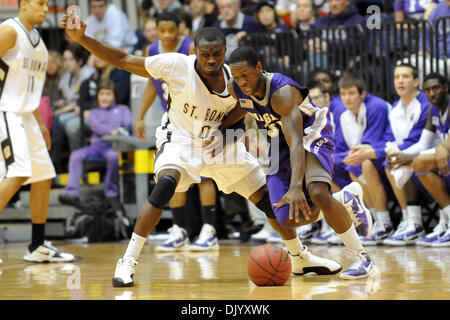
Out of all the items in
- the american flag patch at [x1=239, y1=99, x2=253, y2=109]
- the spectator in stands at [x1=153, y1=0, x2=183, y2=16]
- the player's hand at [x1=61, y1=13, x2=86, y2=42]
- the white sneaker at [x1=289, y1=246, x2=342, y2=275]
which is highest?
the spectator in stands at [x1=153, y1=0, x2=183, y2=16]

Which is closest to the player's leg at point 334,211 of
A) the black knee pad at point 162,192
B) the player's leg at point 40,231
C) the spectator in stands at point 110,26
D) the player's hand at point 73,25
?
the black knee pad at point 162,192

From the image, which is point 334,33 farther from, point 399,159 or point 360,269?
point 360,269

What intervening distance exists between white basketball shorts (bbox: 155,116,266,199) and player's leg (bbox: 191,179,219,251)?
8.41 ft

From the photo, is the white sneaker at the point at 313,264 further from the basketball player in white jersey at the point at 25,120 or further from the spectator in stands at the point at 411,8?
the spectator in stands at the point at 411,8

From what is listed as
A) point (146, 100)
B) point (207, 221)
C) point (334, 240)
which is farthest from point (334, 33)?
point (207, 221)

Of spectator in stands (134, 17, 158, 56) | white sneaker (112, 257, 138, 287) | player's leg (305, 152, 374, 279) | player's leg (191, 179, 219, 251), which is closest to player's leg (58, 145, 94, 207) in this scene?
A: spectator in stands (134, 17, 158, 56)

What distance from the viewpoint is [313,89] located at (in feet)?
28.9

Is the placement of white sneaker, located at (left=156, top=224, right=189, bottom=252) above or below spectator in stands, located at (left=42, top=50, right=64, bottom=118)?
below

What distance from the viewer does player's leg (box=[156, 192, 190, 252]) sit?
27.3 feet

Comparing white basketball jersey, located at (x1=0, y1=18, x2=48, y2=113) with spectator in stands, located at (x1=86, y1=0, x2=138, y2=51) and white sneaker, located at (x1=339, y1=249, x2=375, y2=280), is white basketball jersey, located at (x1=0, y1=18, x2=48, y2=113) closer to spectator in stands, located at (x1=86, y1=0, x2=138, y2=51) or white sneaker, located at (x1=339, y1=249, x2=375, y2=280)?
white sneaker, located at (x1=339, y1=249, x2=375, y2=280)

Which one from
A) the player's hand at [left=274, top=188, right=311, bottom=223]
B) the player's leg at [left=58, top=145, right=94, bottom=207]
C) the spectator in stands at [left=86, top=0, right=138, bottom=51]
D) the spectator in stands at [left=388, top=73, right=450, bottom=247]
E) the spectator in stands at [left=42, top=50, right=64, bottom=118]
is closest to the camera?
the player's hand at [left=274, top=188, right=311, bottom=223]

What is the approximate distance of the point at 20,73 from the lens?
685cm
